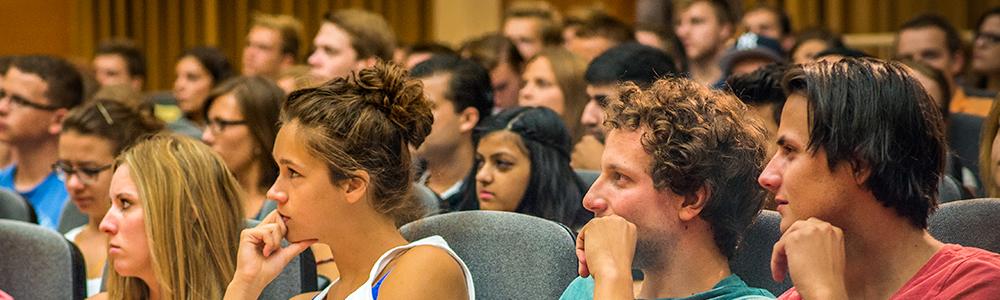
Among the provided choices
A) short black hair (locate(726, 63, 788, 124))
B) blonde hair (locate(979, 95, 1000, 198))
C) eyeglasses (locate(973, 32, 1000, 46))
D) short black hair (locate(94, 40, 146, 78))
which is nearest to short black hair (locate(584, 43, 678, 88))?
short black hair (locate(726, 63, 788, 124))

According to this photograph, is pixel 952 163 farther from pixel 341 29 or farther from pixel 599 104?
pixel 341 29

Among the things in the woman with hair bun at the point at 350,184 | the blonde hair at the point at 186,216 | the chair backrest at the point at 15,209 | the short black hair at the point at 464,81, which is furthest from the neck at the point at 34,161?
the woman with hair bun at the point at 350,184

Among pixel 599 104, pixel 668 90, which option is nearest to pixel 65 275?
pixel 668 90

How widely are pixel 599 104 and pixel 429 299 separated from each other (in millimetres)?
1921

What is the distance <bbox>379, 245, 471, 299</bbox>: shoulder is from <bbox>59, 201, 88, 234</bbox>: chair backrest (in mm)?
1921

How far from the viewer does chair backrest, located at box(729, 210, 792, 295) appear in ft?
7.52

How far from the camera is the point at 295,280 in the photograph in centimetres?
274

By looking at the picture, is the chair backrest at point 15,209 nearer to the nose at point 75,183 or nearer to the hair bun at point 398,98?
the nose at point 75,183

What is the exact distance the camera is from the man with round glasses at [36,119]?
449 cm

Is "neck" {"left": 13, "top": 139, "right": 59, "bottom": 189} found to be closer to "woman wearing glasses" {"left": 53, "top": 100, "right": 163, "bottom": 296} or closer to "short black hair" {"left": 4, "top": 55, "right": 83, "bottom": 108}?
"short black hair" {"left": 4, "top": 55, "right": 83, "bottom": 108}

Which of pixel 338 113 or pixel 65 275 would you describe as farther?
pixel 65 275

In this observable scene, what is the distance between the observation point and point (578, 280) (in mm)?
2236

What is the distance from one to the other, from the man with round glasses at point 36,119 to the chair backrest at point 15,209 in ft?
2.42

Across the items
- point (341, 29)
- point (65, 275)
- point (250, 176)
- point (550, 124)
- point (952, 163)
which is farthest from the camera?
point (341, 29)
